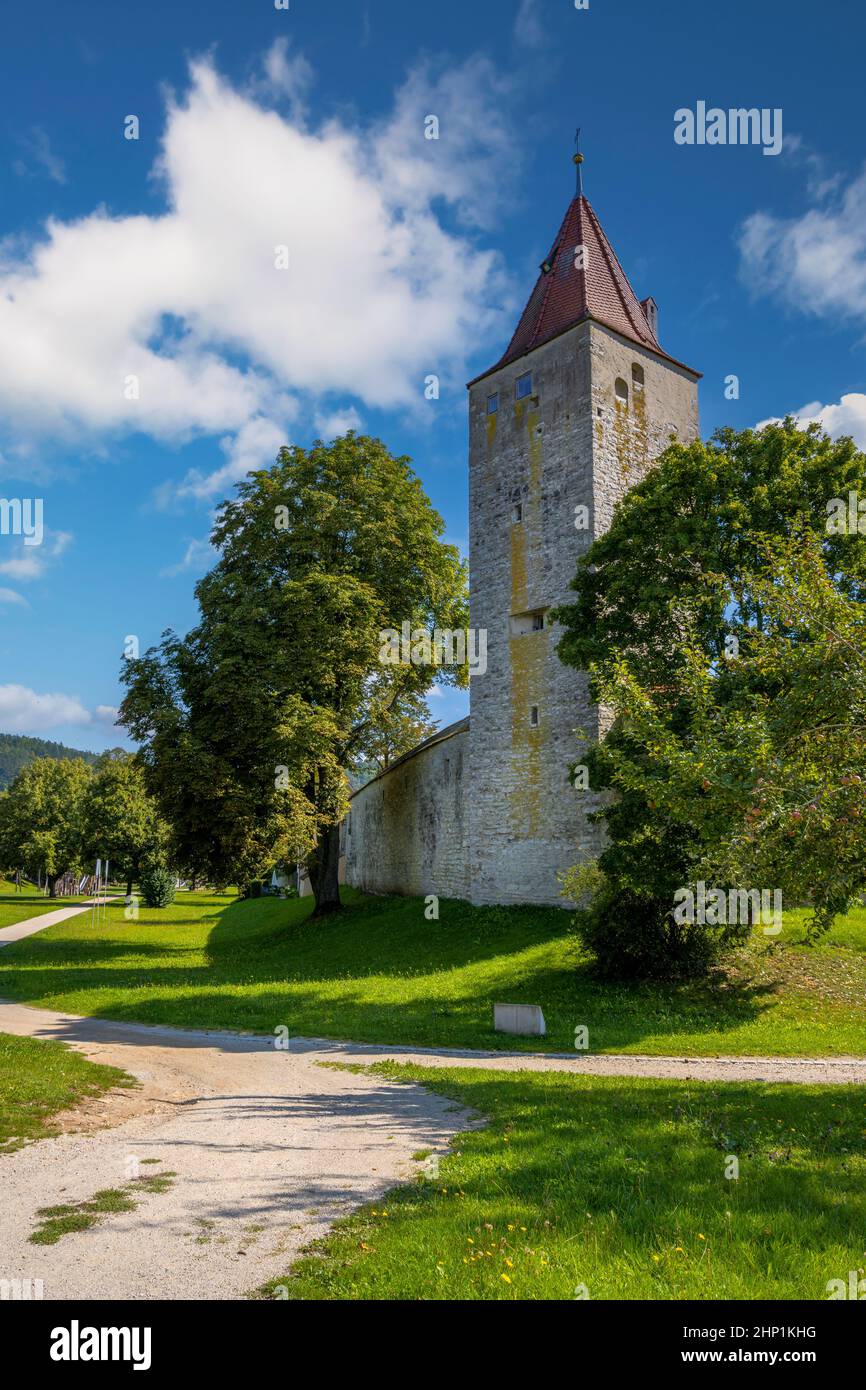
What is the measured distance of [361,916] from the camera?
30.6 metres

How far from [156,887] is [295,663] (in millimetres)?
34175

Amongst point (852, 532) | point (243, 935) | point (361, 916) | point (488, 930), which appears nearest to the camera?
point (852, 532)

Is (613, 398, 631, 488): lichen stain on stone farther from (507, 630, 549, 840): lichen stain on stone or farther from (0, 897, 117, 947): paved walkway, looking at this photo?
(0, 897, 117, 947): paved walkway

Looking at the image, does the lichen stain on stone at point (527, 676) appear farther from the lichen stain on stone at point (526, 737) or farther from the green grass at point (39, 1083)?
the green grass at point (39, 1083)

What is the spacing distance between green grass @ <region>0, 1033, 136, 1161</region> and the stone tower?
15.7 meters

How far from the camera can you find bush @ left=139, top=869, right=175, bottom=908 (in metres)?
54.8

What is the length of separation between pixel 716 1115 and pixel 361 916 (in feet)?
74.6

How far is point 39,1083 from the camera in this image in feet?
33.2

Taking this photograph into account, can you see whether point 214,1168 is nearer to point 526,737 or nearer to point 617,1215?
point 617,1215

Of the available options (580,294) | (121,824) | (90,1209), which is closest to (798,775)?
(90,1209)

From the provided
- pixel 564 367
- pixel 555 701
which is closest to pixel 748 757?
pixel 555 701

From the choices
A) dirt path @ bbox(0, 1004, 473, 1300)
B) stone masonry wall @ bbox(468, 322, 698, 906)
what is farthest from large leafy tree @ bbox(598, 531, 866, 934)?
stone masonry wall @ bbox(468, 322, 698, 906)
